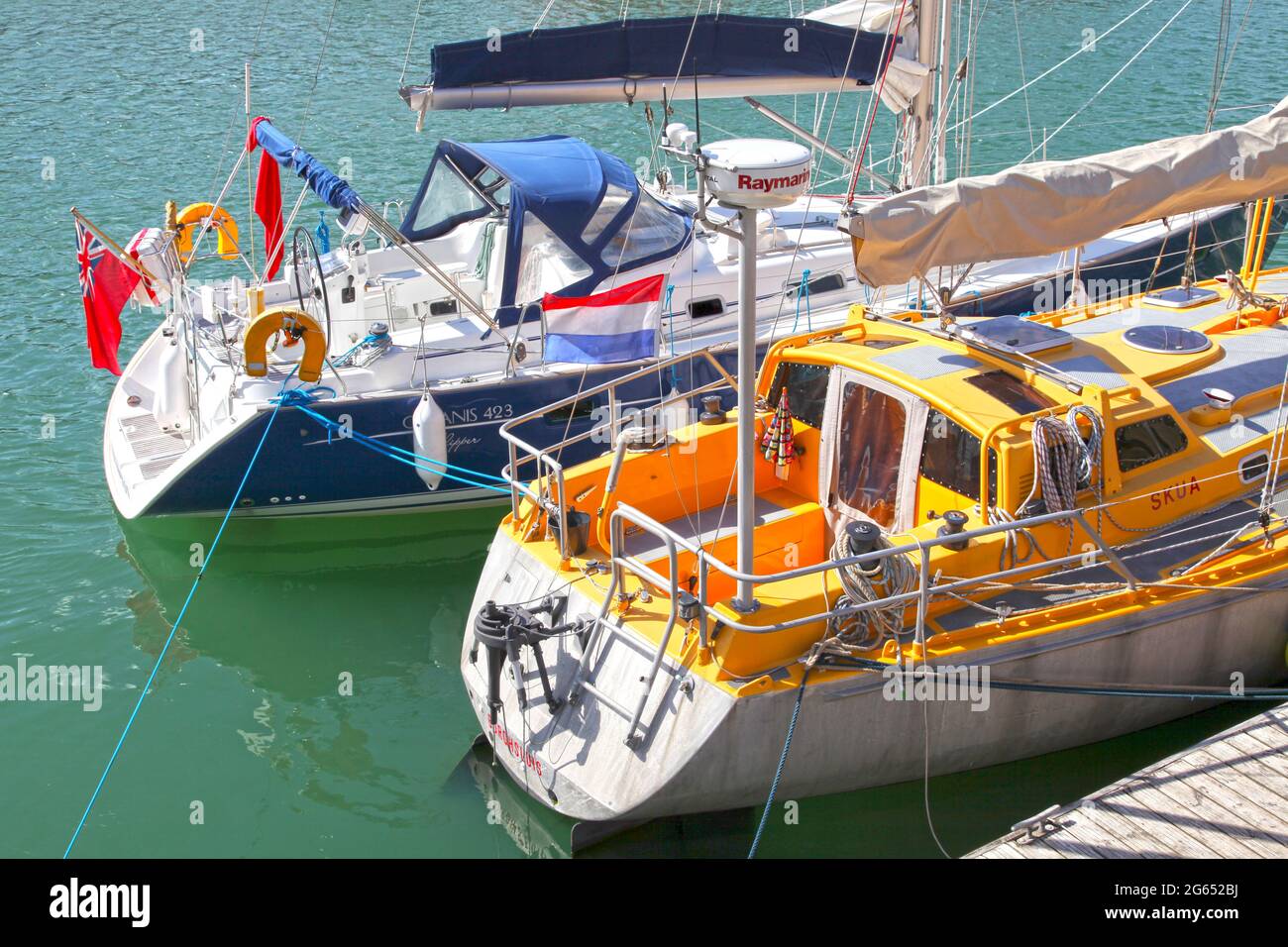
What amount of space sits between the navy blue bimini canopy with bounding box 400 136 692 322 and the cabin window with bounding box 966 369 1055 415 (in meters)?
4.95

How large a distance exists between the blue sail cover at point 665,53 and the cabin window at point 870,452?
4.28 meters

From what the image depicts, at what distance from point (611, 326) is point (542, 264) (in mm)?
1677

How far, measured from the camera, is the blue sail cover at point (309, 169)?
1257cm

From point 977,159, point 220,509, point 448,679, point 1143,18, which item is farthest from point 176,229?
point 1143,18

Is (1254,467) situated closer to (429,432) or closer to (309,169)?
(429,432)

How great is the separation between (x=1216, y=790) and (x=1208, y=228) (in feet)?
32.1

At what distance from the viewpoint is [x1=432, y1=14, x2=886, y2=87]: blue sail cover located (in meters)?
12.7

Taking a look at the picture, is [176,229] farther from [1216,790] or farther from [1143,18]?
[1143,18]

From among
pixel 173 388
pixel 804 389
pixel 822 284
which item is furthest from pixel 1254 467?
pixel 173 388

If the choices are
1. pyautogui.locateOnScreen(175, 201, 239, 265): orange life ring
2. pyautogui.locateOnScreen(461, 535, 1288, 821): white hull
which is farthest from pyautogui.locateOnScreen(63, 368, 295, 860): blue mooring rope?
pyautogui.locateOnScreen(461, 535, 1288, 821): white hull

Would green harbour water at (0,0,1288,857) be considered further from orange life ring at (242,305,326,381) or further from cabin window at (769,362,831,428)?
cabin window at (769,362,831,428)

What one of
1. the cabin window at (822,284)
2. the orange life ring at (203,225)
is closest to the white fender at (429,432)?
the orange life ring at (203,225)

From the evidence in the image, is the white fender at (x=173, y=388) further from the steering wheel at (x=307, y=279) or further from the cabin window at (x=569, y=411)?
the cabin window at (x=569, y=411)

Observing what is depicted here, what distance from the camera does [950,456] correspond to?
9188 mm
